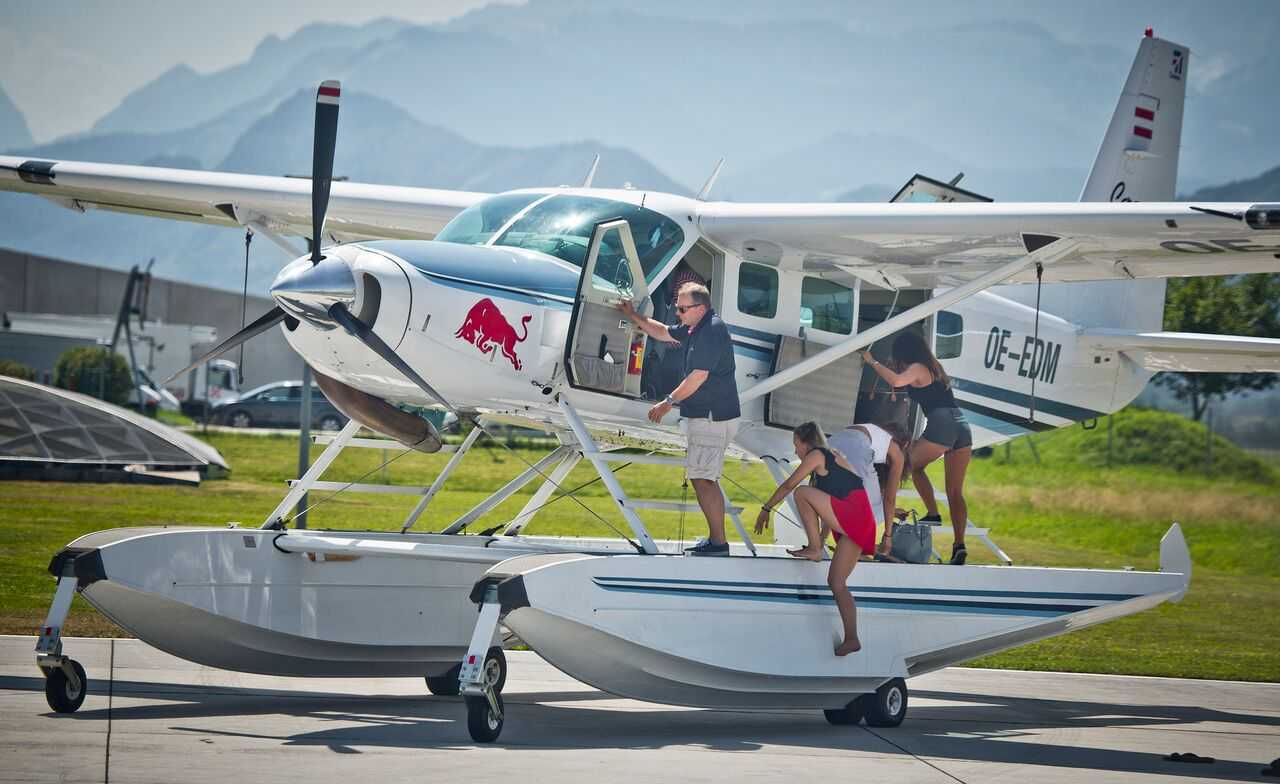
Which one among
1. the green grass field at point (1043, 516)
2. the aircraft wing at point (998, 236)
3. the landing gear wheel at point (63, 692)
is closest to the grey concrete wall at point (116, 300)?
the green grass field at point (1043, 516)

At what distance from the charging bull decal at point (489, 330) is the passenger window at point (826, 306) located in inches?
114

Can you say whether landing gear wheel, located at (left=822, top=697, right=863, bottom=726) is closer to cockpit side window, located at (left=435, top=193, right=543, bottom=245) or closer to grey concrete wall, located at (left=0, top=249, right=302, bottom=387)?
cockpit side window, located at (left=435, top=193, right=543, bottom=245)

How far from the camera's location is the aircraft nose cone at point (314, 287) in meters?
7.80

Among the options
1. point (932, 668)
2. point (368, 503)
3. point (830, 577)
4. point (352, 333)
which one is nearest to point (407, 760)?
point (352, 333)

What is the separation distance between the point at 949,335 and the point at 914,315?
2509mm

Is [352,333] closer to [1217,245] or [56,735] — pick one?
[56,735]

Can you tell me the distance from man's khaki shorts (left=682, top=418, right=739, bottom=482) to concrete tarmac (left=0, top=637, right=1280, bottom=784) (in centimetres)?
169

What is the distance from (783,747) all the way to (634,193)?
13.3 ft

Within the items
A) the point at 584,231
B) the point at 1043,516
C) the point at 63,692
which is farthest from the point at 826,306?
the point at 1043,516

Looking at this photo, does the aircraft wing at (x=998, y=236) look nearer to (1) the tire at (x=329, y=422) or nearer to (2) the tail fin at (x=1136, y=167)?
(2) the tail fin at (x=1136, y=167)

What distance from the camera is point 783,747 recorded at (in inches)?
325

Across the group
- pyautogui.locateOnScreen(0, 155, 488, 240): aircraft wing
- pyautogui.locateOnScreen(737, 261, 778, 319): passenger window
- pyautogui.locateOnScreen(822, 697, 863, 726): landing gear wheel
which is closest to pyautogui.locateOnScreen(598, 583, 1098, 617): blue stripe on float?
pyautogui.locateOnScreen(822, 697, 863, 726): landing gear wheel

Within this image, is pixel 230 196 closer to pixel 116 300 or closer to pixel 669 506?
pixel 669 506

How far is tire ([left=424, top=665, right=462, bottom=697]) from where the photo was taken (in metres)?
10.4
